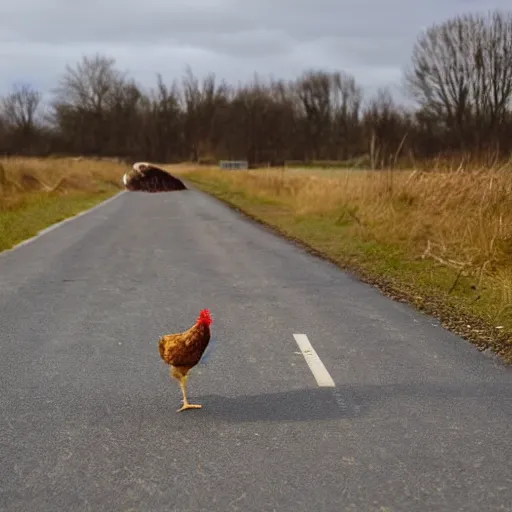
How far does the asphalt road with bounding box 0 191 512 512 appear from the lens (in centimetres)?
333

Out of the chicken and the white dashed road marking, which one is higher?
the chicken

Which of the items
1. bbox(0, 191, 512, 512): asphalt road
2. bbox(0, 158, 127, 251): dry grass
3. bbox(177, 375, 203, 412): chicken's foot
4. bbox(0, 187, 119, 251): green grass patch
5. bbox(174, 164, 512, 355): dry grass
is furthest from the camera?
bbox(0, 158, 127, 251): dry grass

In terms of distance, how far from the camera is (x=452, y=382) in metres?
5.14

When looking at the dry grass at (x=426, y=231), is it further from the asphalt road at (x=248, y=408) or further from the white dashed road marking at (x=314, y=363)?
the white dashed road marking at (x=314, y=363)

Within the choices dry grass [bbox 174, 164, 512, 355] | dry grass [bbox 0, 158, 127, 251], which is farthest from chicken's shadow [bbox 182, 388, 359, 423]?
dry grass [bbox 0, 158, 127, 251]

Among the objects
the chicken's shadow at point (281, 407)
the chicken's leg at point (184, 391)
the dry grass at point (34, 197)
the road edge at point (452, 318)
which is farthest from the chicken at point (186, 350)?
the dry grass at point (34, 197)

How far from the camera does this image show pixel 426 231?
43.7 feet

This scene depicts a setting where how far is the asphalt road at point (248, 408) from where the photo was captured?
131 inches

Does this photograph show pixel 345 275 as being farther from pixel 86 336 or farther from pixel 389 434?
pixel 389 434

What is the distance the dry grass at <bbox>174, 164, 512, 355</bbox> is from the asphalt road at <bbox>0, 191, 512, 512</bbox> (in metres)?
1.03

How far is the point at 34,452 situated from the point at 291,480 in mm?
1490

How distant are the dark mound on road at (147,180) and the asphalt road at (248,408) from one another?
3028cm

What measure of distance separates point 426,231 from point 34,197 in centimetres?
1750

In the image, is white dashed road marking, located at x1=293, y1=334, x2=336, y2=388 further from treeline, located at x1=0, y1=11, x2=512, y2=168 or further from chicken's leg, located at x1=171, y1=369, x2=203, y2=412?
treeline, located at x1=0, y1=11, x2=512, y2=168
